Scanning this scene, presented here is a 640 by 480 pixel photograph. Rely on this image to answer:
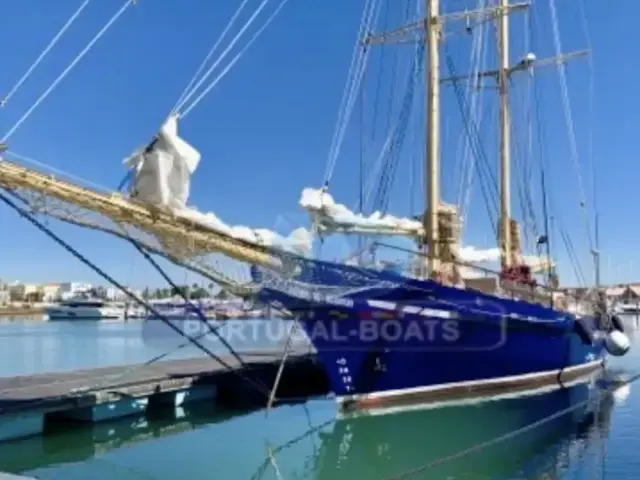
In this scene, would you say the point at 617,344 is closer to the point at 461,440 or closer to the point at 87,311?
the point at 461,440

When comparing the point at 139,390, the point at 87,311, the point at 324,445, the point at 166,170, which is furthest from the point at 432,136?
the point at 87,311

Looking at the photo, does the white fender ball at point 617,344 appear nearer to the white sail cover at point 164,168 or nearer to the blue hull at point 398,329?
the blue hull at point 398,329

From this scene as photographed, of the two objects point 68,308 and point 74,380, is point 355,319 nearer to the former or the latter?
point 74,380

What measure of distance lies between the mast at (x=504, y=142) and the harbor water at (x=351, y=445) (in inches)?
287

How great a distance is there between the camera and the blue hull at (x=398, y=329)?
15.8 m

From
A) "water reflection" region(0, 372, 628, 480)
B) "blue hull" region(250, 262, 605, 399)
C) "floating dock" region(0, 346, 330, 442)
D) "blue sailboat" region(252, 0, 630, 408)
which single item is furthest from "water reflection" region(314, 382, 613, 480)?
"floating dock" region(0, 346, 330, 442)

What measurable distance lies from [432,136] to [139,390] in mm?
9280

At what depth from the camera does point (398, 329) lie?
16109mm

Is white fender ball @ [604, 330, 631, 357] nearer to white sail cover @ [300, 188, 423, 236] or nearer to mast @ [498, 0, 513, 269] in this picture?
mast @ [498, 0, 513, 269]

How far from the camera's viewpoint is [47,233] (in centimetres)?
1103

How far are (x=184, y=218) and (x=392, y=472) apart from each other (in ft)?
17.5

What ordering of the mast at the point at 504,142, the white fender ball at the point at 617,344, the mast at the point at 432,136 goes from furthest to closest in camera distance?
the mast at the point at 504,142
the white fender ball at the point at 617,344
the mast at the point at 432,136

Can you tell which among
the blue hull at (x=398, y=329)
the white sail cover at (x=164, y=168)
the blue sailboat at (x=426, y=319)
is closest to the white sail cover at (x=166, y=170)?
the white sail cover at (x=164, y=168)

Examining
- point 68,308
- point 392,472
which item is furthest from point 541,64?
point 68,308
